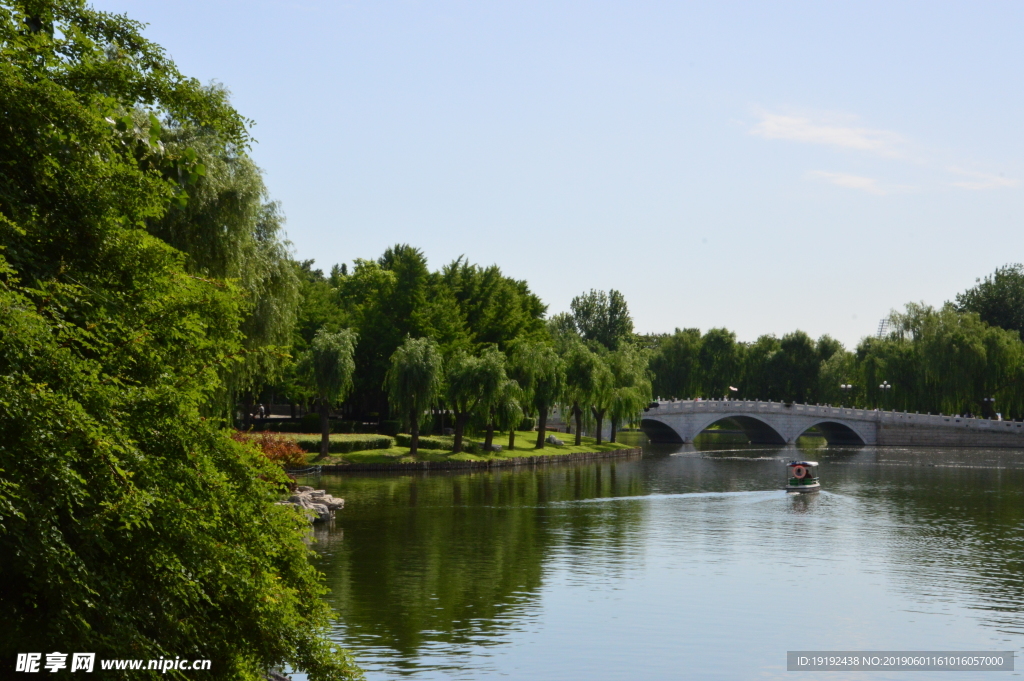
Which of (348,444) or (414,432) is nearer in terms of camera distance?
(348,444)

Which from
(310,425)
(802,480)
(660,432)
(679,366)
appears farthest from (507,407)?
(679,366)

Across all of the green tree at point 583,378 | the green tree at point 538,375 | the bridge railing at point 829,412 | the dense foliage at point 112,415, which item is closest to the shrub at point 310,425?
the green tree at point 538,375

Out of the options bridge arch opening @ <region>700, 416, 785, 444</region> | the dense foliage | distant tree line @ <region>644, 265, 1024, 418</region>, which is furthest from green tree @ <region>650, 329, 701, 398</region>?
the dense foliage

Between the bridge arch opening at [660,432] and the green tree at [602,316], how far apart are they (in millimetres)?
22612

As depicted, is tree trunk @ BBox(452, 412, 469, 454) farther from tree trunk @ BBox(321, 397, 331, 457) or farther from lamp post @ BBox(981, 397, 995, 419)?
lamp post @ BBox(981, 397, 995, 419)

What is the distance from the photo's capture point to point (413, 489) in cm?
4144

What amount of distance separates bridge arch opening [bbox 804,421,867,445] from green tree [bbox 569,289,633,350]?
25.2 metres

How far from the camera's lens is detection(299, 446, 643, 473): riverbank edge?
47.3m

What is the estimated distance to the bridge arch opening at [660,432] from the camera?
83688mm

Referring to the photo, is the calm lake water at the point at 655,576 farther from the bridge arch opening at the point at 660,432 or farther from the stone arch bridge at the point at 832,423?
the bridge arch opening at the point at 660,432

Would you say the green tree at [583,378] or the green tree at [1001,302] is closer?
the green tree at [583,378]

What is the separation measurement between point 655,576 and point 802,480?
71.9 feet

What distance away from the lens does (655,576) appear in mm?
24781

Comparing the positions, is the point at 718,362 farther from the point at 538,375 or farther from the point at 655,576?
the point at 655,576
